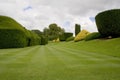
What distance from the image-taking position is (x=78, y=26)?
68.1m

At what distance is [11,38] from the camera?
31.8 meters

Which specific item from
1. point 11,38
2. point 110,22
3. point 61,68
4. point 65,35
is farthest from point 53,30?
point 61,68

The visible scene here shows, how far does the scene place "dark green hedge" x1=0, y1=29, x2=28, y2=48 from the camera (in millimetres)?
31109

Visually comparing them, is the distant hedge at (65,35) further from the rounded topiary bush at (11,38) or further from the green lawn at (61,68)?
the green lawn at (61,68)

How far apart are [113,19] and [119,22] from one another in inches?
36.3

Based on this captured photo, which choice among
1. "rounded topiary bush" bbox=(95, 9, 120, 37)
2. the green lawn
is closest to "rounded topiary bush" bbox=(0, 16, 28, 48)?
"rounded topiary bush" bbox=(95, 9, 120, 37)

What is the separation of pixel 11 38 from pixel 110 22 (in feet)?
56.5

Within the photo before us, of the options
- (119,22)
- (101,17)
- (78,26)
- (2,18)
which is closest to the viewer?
(119,22)

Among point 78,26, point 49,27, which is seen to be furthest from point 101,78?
point 49,27

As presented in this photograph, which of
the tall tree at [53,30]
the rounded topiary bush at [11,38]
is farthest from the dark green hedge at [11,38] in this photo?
the tall tree at [53,30]

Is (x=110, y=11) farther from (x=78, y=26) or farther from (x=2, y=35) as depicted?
(x=78, y=26)

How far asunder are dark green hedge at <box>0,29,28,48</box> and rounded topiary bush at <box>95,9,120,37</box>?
48.6 feet

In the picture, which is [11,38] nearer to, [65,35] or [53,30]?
[65,35]

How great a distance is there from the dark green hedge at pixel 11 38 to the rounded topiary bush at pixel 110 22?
14810 mm
